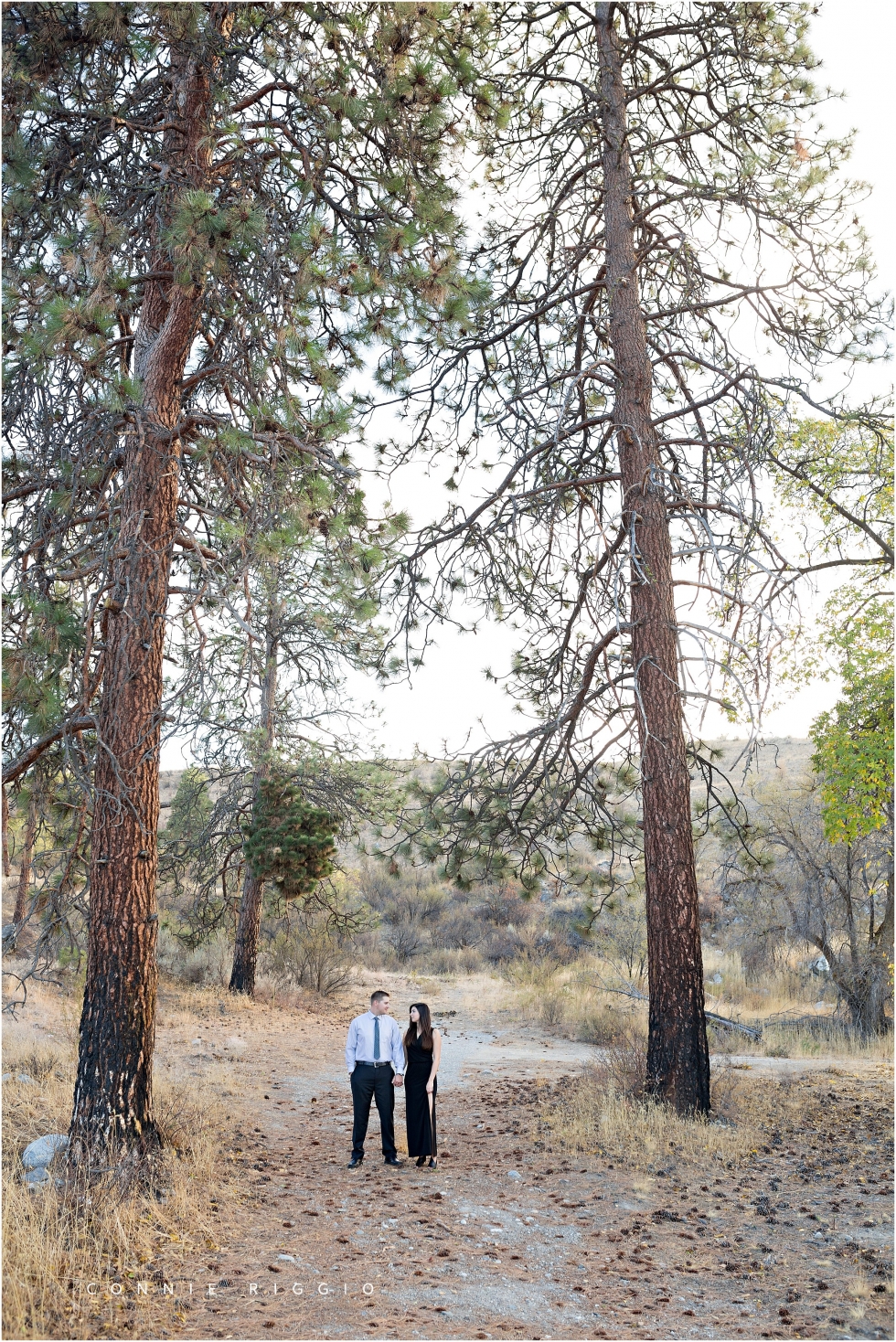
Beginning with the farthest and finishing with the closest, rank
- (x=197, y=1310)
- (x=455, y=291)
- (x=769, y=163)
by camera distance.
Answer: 1. (x=769, y=163)
2. (x=455, y=291)
3. (x=197, y=1310)

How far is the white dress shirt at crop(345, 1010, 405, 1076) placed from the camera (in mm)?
7625

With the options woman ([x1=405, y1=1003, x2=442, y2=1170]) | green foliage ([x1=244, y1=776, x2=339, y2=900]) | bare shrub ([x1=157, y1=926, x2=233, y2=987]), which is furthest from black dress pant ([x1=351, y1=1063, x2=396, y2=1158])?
bare shrub ([x1=157, y1=926, x2=233, y2=987])

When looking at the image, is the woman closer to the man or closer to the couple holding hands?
the couple holding hands

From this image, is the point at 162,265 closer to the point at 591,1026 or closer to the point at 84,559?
the point at 84,559

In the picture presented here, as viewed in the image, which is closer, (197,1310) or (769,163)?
(197,1310)

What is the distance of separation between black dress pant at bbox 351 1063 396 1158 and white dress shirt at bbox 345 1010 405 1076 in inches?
2.6

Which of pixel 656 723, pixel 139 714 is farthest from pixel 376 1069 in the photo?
pixel 656 723

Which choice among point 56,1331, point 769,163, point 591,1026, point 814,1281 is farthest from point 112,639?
point 591,1026

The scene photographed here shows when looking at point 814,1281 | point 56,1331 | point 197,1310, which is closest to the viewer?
point 56,1331

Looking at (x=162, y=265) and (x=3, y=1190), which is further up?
(x=162, y=265)

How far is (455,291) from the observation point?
7324 millimetres

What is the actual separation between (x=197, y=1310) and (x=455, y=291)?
22.5 ft

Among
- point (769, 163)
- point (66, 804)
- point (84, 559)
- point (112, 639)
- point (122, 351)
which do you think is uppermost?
point (769, 163)

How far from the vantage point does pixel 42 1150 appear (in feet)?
20.2
